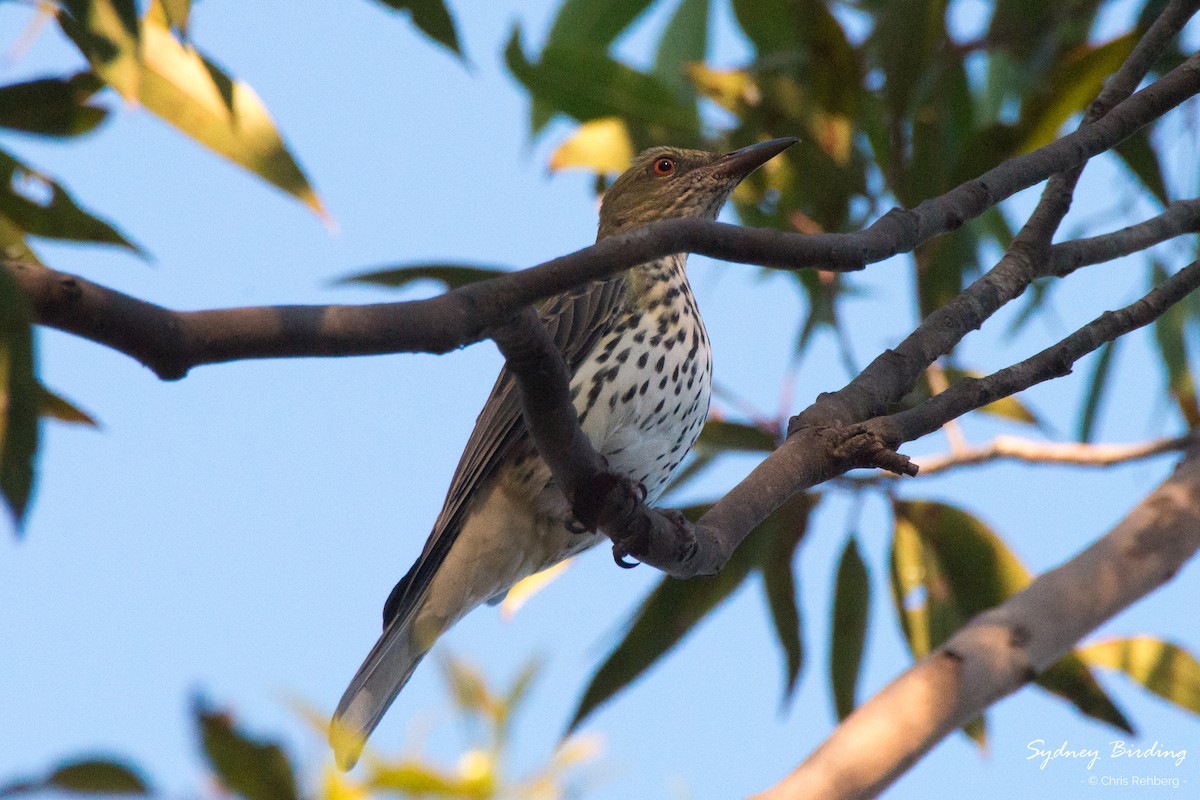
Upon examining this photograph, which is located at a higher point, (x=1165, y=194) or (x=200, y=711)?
(x=1165, y=194)

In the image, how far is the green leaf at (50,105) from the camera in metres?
3.20

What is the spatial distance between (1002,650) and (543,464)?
4.31 ft

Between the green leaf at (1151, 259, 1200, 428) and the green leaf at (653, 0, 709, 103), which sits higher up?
the green leaf at (653, 0, 709, 103)

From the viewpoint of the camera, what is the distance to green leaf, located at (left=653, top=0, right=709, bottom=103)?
596cm

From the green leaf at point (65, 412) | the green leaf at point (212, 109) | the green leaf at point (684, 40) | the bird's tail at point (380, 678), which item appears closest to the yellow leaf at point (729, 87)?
the green leaf at point (684, 40)

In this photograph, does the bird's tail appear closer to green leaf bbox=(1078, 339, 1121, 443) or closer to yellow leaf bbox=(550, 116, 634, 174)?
yellow leaf bbox=(550, 116, 634, 174)

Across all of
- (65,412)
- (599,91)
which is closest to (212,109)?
(65,412)

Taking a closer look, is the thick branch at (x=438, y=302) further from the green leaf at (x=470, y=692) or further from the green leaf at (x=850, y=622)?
the green leaf at (x=850, y=622)

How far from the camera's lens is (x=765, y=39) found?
5426 millimetres

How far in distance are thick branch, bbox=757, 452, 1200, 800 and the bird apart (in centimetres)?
83

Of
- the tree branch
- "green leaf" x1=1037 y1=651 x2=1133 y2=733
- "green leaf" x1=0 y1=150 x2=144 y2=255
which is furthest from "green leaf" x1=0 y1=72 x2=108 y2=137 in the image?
"green leaf" x1=1037 y1=651 x2=1133 y2=733

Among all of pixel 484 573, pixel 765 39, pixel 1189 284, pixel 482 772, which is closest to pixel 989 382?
pixel 1189 284

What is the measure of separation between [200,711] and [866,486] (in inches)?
144

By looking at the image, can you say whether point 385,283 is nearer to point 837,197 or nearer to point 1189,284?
point 837,197
